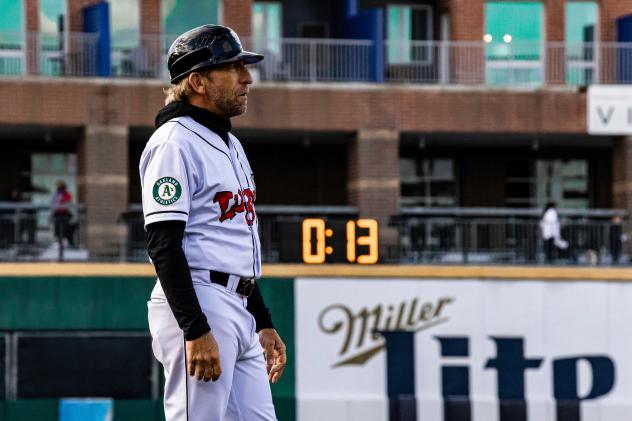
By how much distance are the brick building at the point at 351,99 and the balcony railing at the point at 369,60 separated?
3cm

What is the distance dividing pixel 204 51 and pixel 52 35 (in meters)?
22.5

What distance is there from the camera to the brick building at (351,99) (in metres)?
27.6

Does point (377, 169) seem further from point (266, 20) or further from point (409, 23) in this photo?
point (266, 20)

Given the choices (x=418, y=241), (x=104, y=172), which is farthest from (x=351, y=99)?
(x=418, y=241)

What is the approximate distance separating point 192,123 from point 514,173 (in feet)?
86.5

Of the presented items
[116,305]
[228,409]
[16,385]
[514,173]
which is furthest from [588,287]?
[228,409]

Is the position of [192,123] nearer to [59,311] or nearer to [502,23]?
[59,311]

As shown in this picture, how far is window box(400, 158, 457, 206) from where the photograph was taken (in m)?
31.7

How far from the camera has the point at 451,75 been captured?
2933 cm

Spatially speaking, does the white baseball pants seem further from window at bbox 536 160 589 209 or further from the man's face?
window at bbox 536 160 589 209

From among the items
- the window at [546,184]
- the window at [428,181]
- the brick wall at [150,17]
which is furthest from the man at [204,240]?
the window at [546,184]

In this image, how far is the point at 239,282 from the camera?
19.9ft

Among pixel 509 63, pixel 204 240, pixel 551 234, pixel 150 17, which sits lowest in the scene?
pixel 551 234

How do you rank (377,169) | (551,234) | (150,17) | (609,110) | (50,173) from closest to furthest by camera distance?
(551,234) → (609,110) → (377,169) → (150,17) → (50,173)
